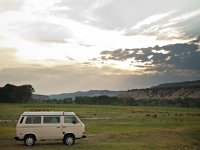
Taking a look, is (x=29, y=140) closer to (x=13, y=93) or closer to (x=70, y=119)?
(x=70, y=119)

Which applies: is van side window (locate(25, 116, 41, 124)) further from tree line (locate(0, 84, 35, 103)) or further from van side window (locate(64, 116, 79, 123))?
tree line (locate(0, 84, 35, 103))

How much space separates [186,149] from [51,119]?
12716 mm

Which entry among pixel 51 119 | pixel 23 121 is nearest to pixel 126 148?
pixel 51 119

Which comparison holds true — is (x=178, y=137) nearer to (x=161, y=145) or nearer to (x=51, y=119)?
(x=161, y=145)

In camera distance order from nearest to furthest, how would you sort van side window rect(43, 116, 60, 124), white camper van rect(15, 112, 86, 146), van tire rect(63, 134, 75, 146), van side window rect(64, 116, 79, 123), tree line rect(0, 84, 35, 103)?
white camper van rect(15, 112, 86, 146) < van side window rect(43, 116, 60, 124) < van side window rect(64, 116, 79, 123) < van tire rect(63, 134, 75, 146) < tree line rect(0, 84, 35, 103)

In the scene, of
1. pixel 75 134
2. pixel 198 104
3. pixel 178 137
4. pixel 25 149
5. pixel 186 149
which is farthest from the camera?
pixel 198 104

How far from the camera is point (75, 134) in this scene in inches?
1159

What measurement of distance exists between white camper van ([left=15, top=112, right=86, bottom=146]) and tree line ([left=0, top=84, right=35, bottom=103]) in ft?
513

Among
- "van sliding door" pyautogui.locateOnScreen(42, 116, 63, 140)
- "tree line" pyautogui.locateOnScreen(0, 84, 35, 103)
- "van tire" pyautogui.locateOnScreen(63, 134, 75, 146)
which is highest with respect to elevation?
"tree line" pyautogui.locateOnScreen(0, 84, 35, 103)

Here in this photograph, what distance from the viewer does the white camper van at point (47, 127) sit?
28.4m

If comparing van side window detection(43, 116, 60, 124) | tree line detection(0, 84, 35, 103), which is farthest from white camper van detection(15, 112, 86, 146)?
tree line detection(0, 84, 35, 103)

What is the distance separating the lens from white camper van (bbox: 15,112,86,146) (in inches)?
1120

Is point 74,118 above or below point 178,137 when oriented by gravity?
above

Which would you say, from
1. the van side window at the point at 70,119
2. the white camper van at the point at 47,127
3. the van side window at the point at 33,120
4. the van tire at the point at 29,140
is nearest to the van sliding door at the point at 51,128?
the white camper van at the point at 47,127
